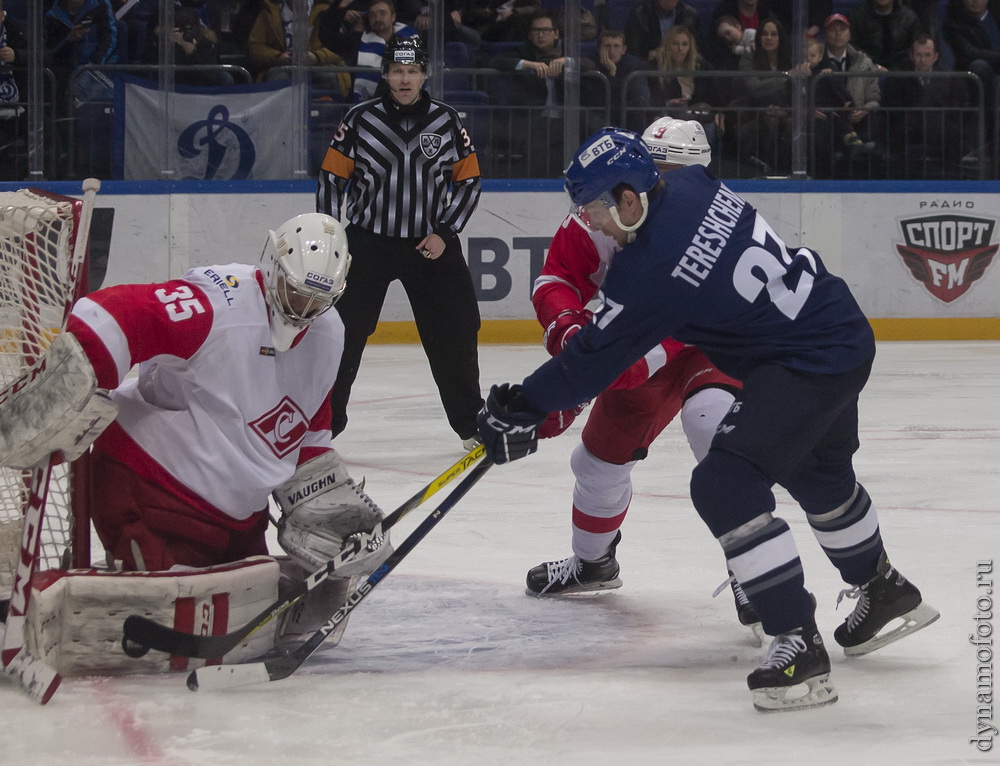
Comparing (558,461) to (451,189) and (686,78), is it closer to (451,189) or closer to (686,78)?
(451,189)

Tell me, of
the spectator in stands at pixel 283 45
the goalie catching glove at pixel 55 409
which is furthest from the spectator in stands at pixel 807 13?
the goalie catching glove at pixel 55 409

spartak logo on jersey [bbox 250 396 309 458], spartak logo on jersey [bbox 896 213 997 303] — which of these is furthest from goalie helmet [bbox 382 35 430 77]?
spartak logo on jersey [bbox 896 213 997 303]

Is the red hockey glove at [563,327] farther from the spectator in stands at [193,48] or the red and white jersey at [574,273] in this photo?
the spectator in stands at [193,48]

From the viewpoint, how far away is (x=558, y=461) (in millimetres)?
4645

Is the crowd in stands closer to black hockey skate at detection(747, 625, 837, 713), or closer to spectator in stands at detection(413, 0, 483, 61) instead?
spectator in stands at detection(413, 0, 483, 61)

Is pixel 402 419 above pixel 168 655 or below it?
below

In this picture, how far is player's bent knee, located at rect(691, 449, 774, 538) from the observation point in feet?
7.72

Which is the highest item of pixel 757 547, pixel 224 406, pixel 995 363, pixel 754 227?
pixel 754 227

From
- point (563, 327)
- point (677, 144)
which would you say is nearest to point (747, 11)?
point (677, 144)

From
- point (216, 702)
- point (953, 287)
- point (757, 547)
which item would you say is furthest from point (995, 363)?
point (216, 702)

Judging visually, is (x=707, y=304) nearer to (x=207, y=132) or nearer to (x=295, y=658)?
(x=295, y=658)

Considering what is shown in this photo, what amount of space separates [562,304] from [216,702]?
1.11 meters

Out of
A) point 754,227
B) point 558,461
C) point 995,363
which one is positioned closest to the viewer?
point 754,227

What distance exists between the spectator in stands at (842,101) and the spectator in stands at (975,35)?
60 cm
